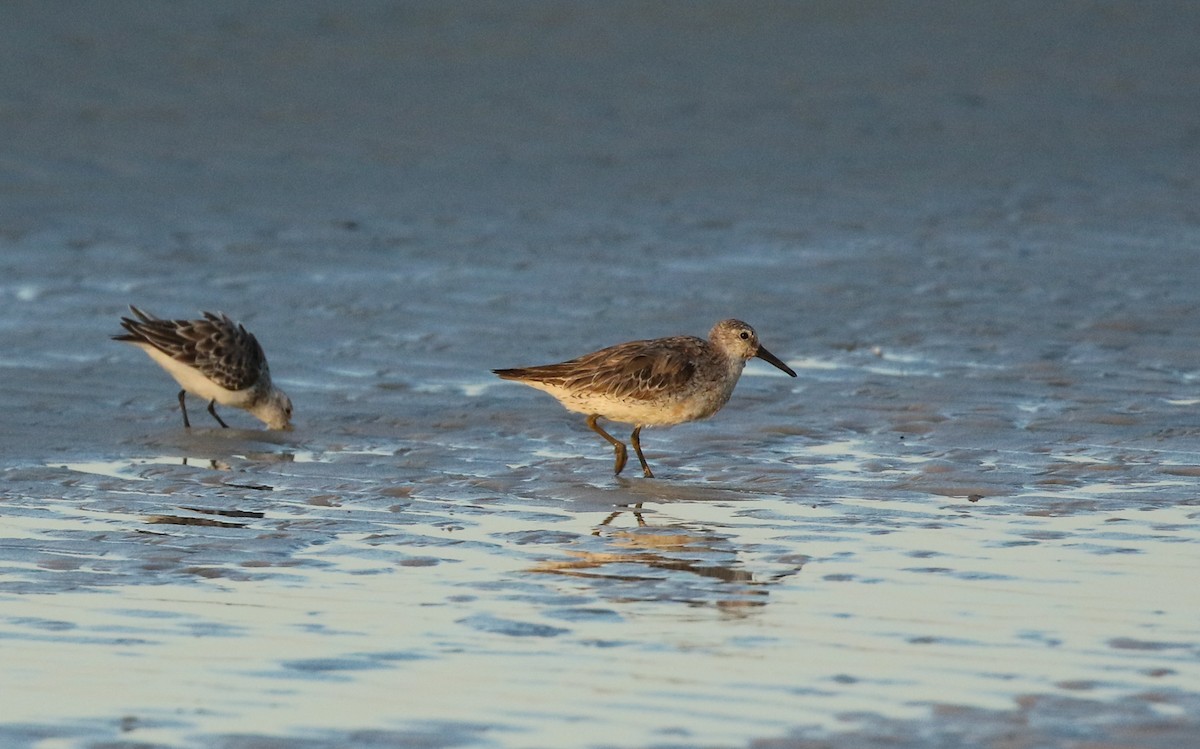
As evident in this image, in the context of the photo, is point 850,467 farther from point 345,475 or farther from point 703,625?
point 703,625

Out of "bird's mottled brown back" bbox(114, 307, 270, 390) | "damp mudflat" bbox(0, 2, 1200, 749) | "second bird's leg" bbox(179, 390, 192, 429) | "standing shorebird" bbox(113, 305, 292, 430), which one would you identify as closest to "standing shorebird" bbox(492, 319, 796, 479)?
"damp mudflat" bbox(0, 2, 1200, 749)

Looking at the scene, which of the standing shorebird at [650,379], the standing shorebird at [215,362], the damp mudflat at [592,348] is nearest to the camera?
the damp mudflat at [592,348]

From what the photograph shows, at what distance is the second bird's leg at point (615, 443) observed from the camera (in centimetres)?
1132

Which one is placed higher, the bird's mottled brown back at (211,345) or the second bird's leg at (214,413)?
the bird's mottled brown back at (211,345)

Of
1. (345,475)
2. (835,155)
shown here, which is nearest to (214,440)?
(345,475)

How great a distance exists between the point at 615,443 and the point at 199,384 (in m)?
2.93

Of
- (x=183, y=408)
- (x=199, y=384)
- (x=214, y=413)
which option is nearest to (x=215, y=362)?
(x=199, y=384)

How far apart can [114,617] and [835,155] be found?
44.0 ft

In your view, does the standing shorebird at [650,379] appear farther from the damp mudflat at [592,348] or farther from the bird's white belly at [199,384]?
the bird's white belly at [199,384]

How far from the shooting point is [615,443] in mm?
11523

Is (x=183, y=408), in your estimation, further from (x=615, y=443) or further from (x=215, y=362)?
(x=615, y=443)

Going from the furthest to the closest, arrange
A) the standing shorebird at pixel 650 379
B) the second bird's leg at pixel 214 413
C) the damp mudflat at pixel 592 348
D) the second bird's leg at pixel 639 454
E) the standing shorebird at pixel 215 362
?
the second bird's leg at pixel 214 413, the standing shorebird at pixel 215 362, the standing shorebird at pixel 650 379, the second bird's leg at pixel 639 454, the damp mudflat at pixel 592 348

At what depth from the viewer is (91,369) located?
1372 centimetres

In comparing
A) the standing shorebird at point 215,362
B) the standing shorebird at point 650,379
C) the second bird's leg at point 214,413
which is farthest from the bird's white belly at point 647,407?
the second bird's leg at point 214,413
